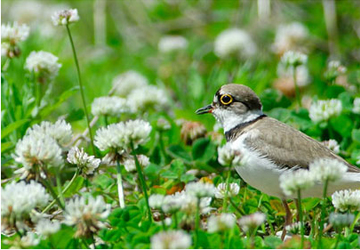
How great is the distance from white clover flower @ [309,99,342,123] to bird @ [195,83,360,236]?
1.46 ft

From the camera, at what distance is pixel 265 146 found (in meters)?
3.38

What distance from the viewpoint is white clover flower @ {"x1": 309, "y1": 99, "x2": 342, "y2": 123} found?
4012 millimetres

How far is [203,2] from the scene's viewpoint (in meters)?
8.40

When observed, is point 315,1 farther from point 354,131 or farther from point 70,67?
point 354,131

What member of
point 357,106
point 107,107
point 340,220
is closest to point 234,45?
point 357,106

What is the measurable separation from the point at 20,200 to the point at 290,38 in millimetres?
4960

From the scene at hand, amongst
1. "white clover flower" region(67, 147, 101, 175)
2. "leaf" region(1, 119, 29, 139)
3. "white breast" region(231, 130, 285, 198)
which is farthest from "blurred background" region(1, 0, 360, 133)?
"white clover flower" region(67, 147, 101, 175)

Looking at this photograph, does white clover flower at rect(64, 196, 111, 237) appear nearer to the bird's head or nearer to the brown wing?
the brown wing

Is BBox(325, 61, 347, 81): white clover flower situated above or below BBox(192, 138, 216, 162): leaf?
above

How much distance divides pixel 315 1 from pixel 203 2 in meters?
1.65

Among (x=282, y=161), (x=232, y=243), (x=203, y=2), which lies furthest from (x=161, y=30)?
(x=232, y=243)

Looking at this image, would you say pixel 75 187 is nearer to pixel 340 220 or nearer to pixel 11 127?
pixel 11 127

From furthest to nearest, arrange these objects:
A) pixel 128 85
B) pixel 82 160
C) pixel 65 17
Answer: pixel 128 85 → pixel 65 17 → pixel 82 160

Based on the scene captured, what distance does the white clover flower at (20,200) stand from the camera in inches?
88.5
